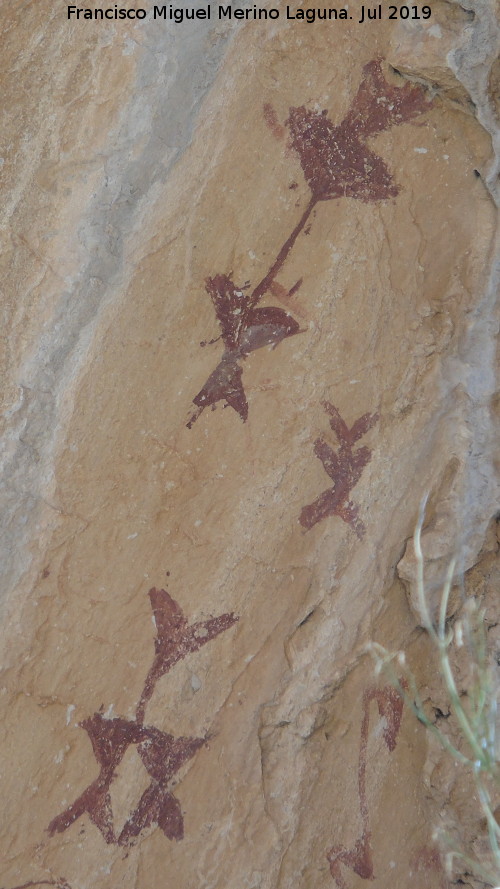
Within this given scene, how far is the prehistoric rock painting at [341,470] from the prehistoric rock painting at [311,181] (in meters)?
0.27

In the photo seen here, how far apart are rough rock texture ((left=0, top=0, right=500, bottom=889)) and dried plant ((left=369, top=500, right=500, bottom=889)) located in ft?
0.18

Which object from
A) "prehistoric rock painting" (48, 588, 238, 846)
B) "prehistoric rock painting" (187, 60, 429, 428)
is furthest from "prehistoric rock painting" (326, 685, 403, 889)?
"prehistoric rock painting" (187, 60, 429, 428)

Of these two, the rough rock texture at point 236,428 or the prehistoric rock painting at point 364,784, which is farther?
the prehistoric rock painting at point 364,784

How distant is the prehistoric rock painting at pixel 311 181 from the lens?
2273 millimetres

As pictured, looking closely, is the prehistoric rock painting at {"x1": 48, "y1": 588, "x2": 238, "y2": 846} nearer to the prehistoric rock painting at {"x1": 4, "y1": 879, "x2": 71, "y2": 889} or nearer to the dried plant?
the prehistoric rock painting at {"x1": 4, "y1": 879, "x2": 71, "y2": 889}

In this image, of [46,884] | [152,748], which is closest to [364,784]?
[152,748]

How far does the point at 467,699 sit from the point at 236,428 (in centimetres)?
110

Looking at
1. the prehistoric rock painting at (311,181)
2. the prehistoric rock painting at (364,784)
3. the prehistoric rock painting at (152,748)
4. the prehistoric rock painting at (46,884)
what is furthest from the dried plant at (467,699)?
the prehistoric rock painting at (46,884)

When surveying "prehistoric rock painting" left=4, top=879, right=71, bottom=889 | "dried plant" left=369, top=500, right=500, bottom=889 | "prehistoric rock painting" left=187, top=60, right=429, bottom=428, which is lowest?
"dried plant" left=369, top=500, right=500, bottom=889

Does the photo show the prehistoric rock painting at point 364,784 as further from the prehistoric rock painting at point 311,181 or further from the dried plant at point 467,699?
the prehistoric rock painting at point 311,181

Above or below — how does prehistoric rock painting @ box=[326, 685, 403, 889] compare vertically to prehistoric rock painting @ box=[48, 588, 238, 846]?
below

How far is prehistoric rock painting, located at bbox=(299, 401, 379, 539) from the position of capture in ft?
7.57

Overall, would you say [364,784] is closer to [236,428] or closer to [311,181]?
[236,428]

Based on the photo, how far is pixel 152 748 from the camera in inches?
86.0
